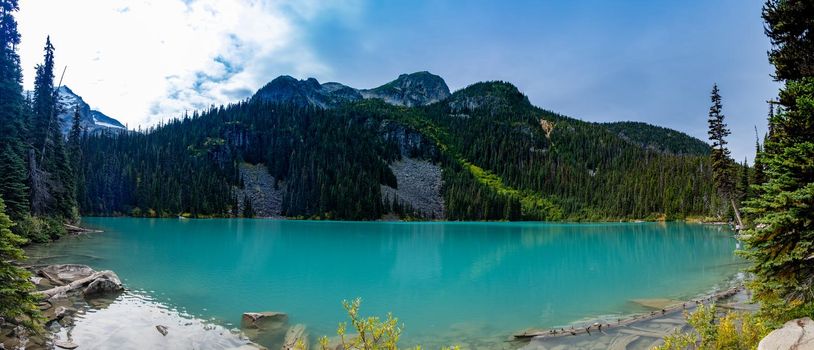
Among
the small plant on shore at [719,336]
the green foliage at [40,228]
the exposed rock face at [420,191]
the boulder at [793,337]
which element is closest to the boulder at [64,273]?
the green foliage at [40,228]

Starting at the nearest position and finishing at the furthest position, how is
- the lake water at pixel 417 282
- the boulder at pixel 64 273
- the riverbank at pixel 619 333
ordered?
the riverbank at pixel 619 333
the lake water at pixel 417 282
the boulder at pixel 64 273

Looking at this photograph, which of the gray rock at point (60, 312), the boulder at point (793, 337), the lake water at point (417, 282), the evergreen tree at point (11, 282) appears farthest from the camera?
the lake water at point (417, 282)

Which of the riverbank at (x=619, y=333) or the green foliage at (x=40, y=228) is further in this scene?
the green foliage at (x=40, y=228)

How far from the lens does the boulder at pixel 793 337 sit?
7254 millimetres

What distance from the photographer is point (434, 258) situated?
137 ft

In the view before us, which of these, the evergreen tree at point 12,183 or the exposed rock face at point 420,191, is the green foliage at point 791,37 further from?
the exposed rock face at point 420,191

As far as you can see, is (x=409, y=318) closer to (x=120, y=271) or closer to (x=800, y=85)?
(x=800, y=85)

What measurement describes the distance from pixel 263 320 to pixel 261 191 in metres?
153

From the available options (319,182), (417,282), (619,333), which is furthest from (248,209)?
(619,333)

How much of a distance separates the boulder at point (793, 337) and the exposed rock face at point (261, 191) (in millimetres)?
151464

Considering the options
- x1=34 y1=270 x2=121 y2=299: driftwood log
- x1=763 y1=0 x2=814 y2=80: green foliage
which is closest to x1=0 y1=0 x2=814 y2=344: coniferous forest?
x1=763 y1=0 x2=814 y2=80: green foliage

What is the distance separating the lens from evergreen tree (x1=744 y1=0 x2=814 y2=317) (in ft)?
29.2

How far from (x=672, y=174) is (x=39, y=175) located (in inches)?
7238

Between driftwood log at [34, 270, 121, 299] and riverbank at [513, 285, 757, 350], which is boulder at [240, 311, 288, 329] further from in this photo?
riverbank at [513, 285, 757, 350]
